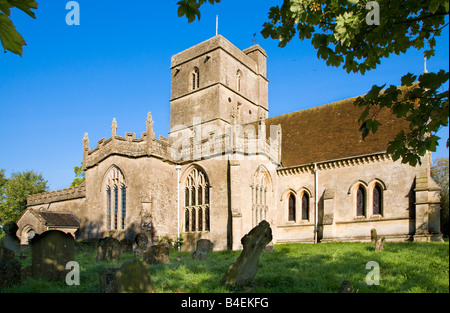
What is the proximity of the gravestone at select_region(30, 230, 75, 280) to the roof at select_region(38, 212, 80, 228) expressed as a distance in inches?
625

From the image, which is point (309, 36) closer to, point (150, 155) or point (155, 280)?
point (155, 280)

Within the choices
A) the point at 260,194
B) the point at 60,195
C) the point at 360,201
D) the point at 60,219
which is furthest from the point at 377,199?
the point at 60,195

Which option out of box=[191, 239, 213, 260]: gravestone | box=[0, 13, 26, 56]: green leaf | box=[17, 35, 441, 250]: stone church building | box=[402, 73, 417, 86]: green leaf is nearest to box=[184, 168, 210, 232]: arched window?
box=[17, 35, 441, 250]: stone church building

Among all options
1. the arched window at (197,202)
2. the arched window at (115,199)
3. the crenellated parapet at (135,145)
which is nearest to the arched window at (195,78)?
the crenellated parapet at (135,145)

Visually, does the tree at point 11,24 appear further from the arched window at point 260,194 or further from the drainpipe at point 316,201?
the drainpipe at point 316,201

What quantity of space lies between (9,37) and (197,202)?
1961 centimetres

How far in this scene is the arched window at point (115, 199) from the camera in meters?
21.8

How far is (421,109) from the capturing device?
4.84 meters

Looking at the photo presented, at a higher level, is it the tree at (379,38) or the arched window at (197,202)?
the tree at (379,38)

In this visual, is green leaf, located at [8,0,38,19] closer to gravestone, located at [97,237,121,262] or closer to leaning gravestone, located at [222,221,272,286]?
leaning gravestone, located at [222,221,272,286]

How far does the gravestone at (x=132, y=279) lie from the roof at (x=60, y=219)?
20.3 m

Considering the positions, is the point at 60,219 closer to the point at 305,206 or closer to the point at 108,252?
the point at 108,252

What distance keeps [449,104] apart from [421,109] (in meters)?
1.20

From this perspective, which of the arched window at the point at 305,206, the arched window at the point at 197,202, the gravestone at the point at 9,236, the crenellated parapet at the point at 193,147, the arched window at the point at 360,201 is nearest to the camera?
the gravestone at the point at 9,236
